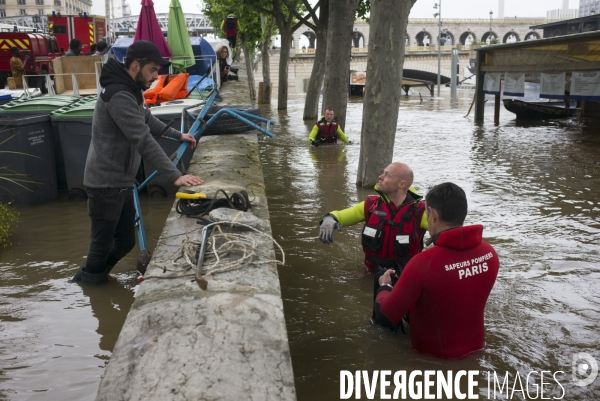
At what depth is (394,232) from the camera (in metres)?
5.29

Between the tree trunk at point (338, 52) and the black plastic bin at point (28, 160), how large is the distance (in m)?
8.43

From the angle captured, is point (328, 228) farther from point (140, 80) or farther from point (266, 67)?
point (266, 67)

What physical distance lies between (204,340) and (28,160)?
725cm

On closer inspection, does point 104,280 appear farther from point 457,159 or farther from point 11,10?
point 11,10

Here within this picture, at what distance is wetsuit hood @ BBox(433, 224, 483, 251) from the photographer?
3.67m

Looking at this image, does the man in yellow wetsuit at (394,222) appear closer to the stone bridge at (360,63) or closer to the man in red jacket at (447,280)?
the man in red jacket at (447,280)

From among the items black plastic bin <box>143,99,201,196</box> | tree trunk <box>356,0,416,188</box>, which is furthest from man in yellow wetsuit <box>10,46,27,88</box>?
tree trunk <box>356,0,416,188</box>

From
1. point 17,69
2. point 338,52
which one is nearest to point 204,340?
point 338,52

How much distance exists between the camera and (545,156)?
13406 millimetres

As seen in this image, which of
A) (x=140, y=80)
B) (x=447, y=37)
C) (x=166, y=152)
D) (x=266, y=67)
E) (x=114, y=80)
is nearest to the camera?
(x=114, y=80)

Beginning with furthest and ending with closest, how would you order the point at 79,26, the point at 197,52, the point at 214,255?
1. the point at 79,26
2. the point at 197,52
3. the point at 214,255

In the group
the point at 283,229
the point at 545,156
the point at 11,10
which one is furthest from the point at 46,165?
the point at 11,10

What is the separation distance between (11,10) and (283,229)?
115504 millimetres

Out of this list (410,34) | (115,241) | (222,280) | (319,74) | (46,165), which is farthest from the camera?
(410,34)
